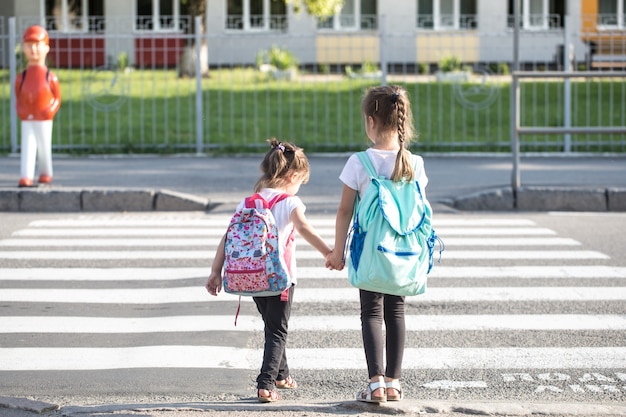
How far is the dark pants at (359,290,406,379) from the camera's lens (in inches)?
200

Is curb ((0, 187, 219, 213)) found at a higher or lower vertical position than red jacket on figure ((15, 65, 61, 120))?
lower

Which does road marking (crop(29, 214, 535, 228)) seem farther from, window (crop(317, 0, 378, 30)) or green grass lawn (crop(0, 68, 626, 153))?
window (crop(317, 0, 378, 30))

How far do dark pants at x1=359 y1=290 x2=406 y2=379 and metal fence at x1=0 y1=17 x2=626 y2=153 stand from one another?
37.9ft

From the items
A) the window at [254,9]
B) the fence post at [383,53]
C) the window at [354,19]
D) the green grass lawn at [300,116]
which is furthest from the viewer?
the window at [254,9]

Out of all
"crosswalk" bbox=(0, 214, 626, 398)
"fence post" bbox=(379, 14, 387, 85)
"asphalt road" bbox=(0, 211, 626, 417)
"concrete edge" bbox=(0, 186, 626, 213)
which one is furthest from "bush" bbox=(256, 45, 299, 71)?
"asphalt road" bbox=(0, 211, 626, 417)

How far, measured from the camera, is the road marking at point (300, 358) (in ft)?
19.4

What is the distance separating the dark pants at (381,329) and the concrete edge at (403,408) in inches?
7.3

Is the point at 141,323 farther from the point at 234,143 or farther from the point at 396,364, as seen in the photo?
the point at 234,143

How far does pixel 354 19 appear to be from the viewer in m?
34.0

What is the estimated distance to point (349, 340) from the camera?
6.46 m

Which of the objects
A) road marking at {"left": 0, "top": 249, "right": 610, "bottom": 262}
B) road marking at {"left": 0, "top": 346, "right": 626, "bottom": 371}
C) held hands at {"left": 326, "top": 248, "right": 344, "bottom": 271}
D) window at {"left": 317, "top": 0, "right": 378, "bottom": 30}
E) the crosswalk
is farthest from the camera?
window at {"left": 317, "top": 0, "right": 378, "bottom": 30}

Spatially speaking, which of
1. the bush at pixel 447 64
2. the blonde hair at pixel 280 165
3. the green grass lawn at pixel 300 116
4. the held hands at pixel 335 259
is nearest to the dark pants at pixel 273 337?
the held hands at pixel 335 259

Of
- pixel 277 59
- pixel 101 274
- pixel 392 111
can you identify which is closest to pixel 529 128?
pixel 101 274

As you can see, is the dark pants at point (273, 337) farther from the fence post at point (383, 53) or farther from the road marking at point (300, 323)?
the fence post at point (383, 53)
